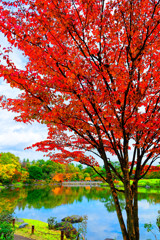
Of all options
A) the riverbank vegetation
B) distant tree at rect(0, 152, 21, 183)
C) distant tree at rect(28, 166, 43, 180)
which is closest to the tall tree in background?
distant tree at rect(0, 152, 21, 183)

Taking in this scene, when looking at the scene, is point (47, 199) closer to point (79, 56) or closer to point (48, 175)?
point (79, 56)

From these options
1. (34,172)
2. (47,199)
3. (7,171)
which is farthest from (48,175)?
(47,199)

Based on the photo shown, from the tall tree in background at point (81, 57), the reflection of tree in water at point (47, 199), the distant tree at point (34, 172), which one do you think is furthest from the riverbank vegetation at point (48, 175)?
the tall tree in background at point (81, 57)

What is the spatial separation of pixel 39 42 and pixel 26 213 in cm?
1384

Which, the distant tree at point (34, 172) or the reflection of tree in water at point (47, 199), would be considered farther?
the distant tree at point (34, 172)

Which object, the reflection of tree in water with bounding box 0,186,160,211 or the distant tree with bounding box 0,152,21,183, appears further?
the distant tree with bounding box 0,152,21,183

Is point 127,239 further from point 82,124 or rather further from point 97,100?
point 97,100

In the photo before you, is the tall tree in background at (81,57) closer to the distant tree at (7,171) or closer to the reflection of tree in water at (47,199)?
the reflection of tree in water at (47,199)

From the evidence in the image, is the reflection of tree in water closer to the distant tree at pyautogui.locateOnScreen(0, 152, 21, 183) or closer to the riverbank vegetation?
the distant tree at pyautogui.locateOnScreen(0, 152, 21, 183)

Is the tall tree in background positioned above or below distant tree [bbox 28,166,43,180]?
above

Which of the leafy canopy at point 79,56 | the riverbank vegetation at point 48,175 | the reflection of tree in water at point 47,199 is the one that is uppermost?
the leafy canopy at point 79,56

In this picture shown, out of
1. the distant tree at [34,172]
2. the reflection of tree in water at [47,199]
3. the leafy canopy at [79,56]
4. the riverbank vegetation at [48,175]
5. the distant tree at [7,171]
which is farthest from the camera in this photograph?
the distant tree at [34,172]

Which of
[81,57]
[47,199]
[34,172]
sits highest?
[81,57]

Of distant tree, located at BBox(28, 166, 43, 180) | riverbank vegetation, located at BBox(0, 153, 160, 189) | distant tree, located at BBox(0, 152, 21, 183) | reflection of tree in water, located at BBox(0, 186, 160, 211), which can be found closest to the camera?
reflection of tree in water, located at BBox(0, 186, 160, 211)
